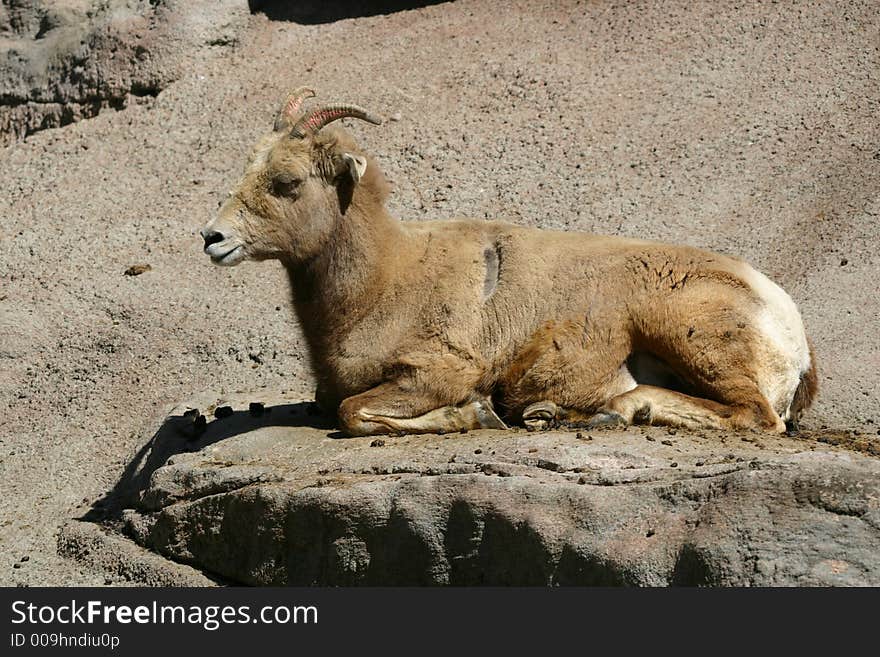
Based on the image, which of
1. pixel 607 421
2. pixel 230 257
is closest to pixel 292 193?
pixel 230 257

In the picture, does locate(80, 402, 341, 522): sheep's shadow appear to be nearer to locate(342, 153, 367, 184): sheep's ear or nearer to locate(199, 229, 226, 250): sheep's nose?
locate(199, 229, 226, 250): sheep's nose

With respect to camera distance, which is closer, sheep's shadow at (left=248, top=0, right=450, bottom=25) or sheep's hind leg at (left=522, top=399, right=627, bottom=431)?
sheep's hind leg at (left=522, top=399, right=627, bottom=431)

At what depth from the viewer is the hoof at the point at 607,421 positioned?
8.29 m

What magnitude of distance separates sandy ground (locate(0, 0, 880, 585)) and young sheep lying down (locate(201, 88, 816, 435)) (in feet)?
6.74

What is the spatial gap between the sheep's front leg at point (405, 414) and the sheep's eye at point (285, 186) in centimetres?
146

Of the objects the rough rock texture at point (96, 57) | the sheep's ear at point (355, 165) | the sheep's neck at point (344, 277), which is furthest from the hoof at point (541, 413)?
the rough rock texture at point (96, 57)

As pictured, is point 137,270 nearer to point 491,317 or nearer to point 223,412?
point 223,412

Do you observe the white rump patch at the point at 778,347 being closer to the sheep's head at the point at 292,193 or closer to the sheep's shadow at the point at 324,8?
the sheep's head at the point at 292,193

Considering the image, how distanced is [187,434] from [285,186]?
90.3 inches

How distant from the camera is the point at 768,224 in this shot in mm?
13852

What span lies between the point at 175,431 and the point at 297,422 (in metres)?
1.21

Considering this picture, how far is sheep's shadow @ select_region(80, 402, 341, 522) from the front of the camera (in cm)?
941

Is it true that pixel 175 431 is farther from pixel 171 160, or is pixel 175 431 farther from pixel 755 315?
pixel 171 160

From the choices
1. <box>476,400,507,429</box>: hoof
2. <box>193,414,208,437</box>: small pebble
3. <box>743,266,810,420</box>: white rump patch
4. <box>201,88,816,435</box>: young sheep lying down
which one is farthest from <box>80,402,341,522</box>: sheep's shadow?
<box>743,266,810,420</box>: white rump patch
